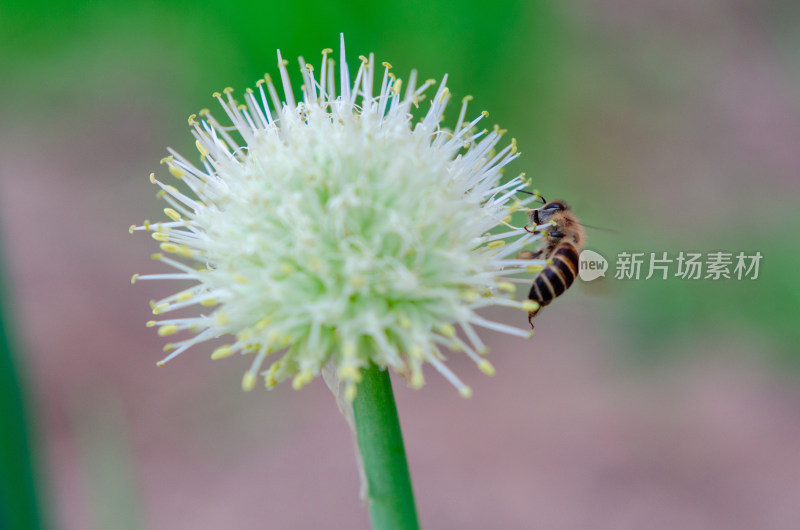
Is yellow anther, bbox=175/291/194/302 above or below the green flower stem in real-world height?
above

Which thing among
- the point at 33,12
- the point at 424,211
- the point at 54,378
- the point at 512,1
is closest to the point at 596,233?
the point at 512,1

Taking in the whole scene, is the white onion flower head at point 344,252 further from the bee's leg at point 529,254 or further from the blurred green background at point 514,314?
the blurred green background at point 514,314

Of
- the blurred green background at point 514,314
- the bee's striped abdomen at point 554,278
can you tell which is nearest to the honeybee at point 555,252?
the bee's striped abdomen at point 554,278

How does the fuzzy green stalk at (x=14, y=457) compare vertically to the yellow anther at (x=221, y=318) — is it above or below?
below

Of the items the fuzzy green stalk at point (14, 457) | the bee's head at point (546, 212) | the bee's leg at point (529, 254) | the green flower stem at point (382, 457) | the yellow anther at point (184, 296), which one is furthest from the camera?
the bee's head at point (546, 212)

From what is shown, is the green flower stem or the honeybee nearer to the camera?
the green flower stem

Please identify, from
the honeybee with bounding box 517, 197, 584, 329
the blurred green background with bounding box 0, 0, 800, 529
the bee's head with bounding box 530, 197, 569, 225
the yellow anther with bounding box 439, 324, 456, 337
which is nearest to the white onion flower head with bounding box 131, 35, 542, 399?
the yellow anther with bounding box 439, 324, 456, 337

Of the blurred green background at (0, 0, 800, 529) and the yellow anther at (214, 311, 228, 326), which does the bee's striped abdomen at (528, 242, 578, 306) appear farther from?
the blurred green background at (0, 0, 800, 529)
